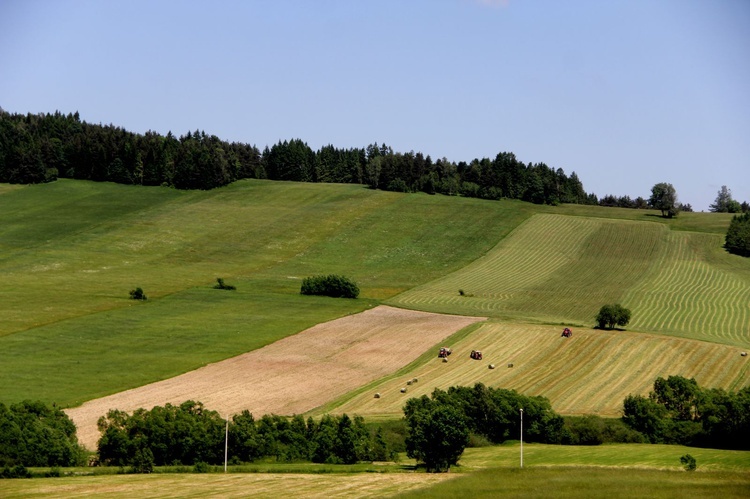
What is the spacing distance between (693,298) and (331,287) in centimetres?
5098

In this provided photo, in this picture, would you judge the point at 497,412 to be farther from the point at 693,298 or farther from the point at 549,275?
the point at 549,275

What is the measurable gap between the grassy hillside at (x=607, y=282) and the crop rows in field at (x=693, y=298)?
0.13 meters

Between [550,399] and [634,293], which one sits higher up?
[634,293]

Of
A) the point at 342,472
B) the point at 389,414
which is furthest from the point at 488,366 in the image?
the point at 342,472

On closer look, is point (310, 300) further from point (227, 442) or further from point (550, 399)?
point (227, 442)

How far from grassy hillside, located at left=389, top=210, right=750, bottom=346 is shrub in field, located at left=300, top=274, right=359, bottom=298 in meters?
6.82

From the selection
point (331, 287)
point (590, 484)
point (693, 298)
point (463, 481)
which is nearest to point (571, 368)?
point (463, 481)

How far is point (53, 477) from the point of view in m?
64.6

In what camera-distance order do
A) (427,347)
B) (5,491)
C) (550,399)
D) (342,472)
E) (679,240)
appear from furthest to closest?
(679,240) < (427,347) < (550,399) < (342,472) < (5,491)

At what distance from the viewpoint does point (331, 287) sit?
14288 centimetres

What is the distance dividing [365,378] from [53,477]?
40.8 metres

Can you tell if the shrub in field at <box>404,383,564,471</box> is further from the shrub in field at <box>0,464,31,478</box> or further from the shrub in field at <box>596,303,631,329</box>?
the shrub in field at <box>596,303,631,329</box>

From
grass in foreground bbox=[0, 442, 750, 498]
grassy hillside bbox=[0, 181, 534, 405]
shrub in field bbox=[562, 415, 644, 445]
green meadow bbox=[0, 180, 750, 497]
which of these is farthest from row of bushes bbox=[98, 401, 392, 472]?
shrub in field bbox=[562, 415, 644, 445]

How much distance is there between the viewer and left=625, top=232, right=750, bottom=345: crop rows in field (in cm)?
12106
